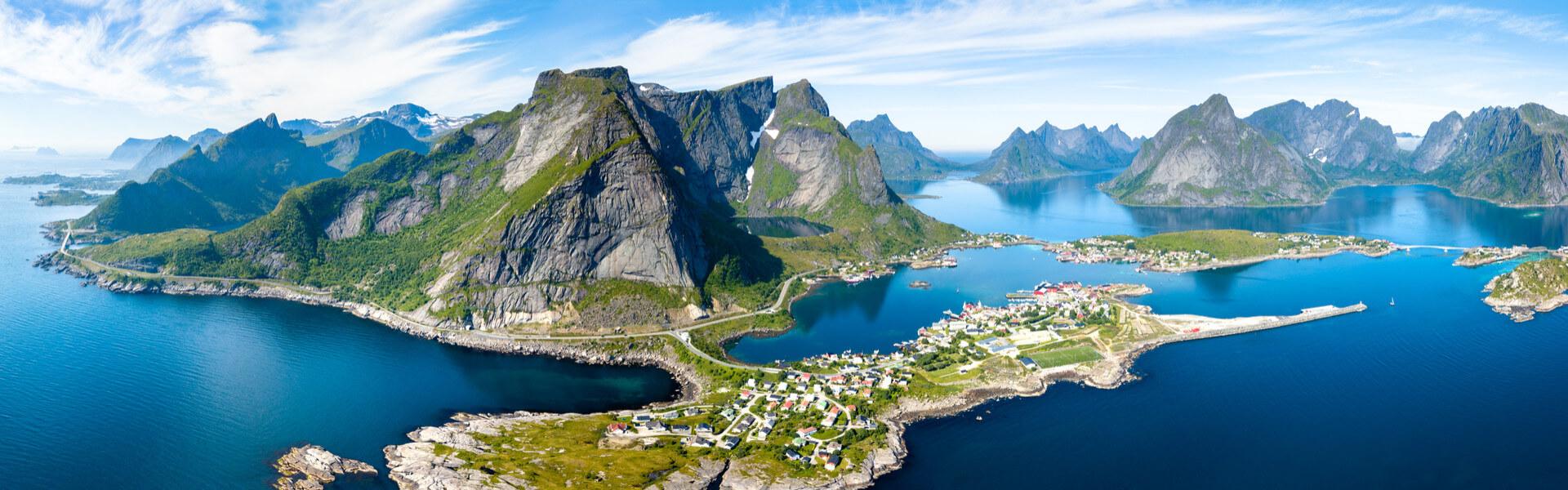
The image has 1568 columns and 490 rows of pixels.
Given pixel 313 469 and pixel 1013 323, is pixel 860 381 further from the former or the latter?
pixel 313 469

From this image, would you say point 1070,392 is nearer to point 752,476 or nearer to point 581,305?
point 752,476

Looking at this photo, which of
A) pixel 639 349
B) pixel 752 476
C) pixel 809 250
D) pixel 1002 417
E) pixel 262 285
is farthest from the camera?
pixel 809 250

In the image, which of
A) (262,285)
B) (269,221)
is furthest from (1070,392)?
(269,221)

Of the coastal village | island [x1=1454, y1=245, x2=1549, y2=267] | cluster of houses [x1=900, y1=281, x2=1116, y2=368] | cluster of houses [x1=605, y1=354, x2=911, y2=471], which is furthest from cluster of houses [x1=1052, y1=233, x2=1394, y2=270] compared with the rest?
cluster of houses [x1=605, y1=354, x2=911, y2=471]

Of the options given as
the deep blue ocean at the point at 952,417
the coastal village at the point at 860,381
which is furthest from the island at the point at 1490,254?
the coastal village at the point at 860,381

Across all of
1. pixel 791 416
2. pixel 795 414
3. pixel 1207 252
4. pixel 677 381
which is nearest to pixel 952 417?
pixel 795 414

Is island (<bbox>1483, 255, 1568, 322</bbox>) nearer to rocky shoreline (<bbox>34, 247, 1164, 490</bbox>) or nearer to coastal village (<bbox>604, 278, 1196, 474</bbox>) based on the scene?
coastal village (<bbox>604, 278, 1196, 474</bbox>)
